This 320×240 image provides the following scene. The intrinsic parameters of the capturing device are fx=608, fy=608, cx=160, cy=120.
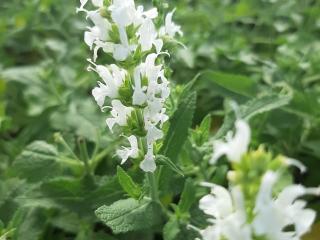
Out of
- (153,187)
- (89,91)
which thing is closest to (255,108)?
(153,187)

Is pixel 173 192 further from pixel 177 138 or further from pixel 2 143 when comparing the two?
pixel 2 143

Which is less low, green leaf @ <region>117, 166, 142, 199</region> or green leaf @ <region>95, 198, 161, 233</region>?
green leaf @ <region>117, 166, 142, 199</region>

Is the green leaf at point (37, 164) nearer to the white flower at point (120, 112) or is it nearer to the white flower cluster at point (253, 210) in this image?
the white flower at point (120, 112)

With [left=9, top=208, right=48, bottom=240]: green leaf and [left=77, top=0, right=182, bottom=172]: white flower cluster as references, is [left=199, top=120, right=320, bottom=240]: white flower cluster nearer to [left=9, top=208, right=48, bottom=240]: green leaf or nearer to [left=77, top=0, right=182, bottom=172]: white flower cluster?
[left=77, top=0, right=182, bottom=172]: white flower cluster

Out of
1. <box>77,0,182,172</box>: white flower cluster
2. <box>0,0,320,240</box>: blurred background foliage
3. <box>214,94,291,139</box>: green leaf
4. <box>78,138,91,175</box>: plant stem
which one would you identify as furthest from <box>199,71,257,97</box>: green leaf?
<box>77,0,182,172</box>: white flower cluster

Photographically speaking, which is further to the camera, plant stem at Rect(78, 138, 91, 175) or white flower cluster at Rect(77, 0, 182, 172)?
plant stem at Rect(78, 138, 91, 175)

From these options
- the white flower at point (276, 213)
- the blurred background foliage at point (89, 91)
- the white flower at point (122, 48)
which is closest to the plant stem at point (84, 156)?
the blurred background foliage at point (89, 91)

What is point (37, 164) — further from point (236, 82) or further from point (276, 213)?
point (276, 213)
